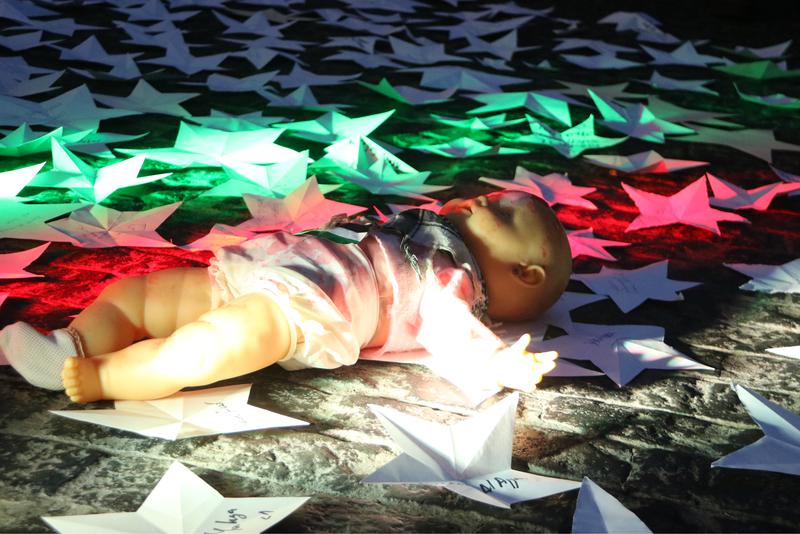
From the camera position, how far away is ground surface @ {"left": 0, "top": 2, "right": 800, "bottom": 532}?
3.98ft

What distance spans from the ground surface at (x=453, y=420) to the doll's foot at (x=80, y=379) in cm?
4

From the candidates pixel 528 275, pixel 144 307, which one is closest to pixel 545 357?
pixel 528 275

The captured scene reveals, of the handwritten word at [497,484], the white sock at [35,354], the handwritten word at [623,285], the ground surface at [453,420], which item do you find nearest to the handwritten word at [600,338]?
the ground surface at [453,420]

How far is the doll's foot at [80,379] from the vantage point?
1.35 metres

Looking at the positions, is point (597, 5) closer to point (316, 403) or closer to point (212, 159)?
point (212, 159)

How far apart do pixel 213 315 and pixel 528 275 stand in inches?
24.6

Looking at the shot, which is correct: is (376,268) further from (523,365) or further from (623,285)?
(623,285)

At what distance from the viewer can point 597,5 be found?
561 centimetres

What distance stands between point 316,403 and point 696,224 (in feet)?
4.38

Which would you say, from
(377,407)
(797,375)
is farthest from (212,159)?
(797,375)

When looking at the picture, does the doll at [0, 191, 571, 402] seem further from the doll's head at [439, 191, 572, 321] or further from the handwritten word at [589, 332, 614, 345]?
the handwritten word at [589, 332, 614, 345]

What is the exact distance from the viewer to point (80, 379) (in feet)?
4.44

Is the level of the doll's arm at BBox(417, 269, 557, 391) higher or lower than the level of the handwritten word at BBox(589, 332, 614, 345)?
higher

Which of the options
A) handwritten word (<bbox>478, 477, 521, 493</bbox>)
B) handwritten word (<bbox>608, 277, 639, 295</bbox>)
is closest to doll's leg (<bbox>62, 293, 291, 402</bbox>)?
handwritten word (<bbox>478, 477, 521, 493</bbox>)
